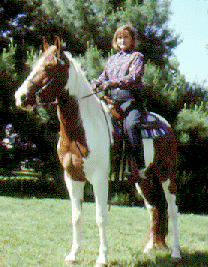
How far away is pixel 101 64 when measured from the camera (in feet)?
36.5

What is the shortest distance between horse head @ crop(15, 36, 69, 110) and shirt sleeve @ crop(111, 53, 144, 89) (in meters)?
0.69

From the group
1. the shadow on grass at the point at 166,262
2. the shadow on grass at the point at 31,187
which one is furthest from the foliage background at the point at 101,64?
the shadow on grass at the point at 166,262

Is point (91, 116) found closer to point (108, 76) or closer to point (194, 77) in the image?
point (108, 76)

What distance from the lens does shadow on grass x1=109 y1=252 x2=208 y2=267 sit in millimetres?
4250

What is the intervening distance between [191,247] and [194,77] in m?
8.33

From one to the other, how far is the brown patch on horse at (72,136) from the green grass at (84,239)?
53.7 inches

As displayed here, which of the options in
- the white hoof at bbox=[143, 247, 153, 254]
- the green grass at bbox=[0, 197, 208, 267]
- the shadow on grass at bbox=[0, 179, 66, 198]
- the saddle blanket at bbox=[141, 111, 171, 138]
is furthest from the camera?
the shadow on grass at bbox=[0, 179, 66, 198]

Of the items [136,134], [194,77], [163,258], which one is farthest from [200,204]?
[136,134]

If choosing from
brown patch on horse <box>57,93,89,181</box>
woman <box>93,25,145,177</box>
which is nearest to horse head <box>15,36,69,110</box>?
brown patch on horse <box>57,93,89,181</box>

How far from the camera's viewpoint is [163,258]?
15.2 feet

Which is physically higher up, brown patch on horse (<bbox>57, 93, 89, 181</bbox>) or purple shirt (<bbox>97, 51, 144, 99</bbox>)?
purple shirt (<bbox>97, 51, 144, 99</bbox>)

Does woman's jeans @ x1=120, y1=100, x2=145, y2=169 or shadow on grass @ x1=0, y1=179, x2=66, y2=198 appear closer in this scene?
woman's jeans @ x1=120, y1=100, x2=145, y2=169

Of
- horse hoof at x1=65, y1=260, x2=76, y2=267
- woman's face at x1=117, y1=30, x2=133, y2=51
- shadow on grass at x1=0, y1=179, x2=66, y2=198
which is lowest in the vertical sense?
shadow on grass at x1=0, y1=179, x2=66, y2=198

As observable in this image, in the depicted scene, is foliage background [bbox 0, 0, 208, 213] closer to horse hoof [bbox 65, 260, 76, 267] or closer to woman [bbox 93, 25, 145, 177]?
woman [bbox 93, 25, 145, 177]
